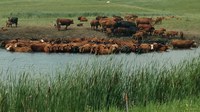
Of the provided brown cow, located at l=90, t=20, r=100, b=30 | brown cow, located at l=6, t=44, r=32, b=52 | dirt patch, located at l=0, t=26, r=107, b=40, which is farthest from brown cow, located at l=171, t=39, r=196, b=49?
brown cow, located at l=6, t=44, r=32, b=52

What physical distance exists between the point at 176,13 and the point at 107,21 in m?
16.0

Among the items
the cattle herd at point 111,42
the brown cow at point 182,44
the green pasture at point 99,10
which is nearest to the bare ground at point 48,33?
the cattle herd at point 111,42

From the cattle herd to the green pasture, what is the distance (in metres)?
3.43

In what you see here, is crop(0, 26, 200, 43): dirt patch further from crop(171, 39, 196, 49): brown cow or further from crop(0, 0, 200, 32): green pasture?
crop(171, 39, 196, 49): brown cow

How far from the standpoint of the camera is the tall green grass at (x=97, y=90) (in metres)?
14.9

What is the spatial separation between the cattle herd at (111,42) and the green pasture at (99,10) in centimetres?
343

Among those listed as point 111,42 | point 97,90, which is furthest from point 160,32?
point 97,90

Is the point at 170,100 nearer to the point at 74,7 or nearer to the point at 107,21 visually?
the point at 107,21

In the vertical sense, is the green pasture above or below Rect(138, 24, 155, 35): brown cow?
below

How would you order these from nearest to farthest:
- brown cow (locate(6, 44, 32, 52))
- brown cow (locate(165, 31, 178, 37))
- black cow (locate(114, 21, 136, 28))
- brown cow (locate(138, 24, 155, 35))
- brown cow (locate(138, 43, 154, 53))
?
brown cow (locate(138, 43, 154, 53)) < brown cow (locate(6, 44, 32, 52)) < brown cow (locate(165, 31, 178, 37)) < brown cow (locate(138, 24, 155, 35)) < black cow (locate(114, 21, 136, 28))

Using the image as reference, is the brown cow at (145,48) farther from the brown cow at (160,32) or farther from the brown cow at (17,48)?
the brown cow at (17,48)

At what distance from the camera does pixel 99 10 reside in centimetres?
6162

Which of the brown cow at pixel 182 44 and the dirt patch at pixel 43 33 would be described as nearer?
the brown cow at pixel 182 44

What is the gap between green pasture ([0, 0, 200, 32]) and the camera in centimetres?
5100
